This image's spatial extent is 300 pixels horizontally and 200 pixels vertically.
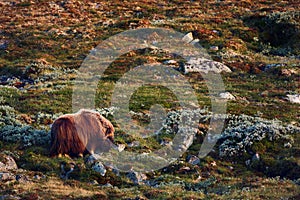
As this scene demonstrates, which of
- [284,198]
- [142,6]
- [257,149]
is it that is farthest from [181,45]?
[284,198]

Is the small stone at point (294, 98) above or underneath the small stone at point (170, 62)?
underneath

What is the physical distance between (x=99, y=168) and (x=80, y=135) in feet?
6.29

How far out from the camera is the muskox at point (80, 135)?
688 inches

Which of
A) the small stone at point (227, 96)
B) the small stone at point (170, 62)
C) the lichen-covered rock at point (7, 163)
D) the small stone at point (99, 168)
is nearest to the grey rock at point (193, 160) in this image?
the small stone at point (99, 168)

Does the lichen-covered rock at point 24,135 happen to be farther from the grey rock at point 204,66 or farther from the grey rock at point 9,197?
the grey rock at point 204,66

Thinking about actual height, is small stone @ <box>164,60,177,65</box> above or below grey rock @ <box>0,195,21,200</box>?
above

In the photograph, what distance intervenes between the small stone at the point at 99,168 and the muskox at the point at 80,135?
129 centimetres

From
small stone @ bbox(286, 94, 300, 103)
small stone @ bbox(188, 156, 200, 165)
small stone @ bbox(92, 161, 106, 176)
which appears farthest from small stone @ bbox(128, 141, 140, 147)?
small stone @ bbox(286, 94, 300, 103)

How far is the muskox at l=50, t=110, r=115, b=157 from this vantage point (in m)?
17.5

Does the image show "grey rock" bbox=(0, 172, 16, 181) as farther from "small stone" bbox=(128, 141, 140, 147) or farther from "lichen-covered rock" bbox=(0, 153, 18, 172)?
"small stone" bbox=(128, 141, 140, 147)

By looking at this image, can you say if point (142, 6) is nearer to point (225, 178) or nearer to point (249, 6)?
point (249, 6)

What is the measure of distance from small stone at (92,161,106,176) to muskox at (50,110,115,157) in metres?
1.29

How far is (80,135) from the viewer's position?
17844mm

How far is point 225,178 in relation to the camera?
54.8 feet
